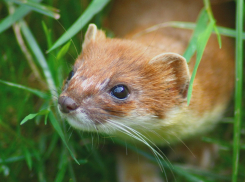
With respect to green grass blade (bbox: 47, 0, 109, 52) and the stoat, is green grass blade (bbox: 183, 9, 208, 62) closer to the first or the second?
the stoat

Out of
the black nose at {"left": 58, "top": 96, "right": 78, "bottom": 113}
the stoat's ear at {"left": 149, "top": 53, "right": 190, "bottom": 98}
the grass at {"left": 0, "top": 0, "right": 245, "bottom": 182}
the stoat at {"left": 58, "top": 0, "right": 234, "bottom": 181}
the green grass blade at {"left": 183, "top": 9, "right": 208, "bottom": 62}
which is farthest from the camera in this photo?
the grass at {"left": 0, "top": 0, "right": 245, "bottom": 182}

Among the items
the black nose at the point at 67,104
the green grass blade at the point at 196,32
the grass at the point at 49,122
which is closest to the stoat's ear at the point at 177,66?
the green grass blade at the point at 196,32

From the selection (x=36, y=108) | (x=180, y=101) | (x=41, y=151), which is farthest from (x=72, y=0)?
(x=180, y=101)

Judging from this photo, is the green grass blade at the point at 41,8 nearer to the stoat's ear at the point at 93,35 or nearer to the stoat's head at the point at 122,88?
the stoat's ear at the point at 93,35

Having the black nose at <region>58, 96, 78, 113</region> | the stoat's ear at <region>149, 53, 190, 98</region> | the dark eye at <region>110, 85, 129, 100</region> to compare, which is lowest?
the black nose at <region>58, 96, 78, 113</region>

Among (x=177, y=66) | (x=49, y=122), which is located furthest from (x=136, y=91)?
(x=49, y=122)

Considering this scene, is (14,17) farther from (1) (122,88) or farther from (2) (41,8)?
(1) (122,88)

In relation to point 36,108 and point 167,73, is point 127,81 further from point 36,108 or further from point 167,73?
point 36,108

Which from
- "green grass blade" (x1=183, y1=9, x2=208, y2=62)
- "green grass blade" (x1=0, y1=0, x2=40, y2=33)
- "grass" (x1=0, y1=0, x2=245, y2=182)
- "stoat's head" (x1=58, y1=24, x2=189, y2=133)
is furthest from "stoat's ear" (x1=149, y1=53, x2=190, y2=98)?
"green grass blade" (x1=0, y1=0, x2=40, y2=33)
